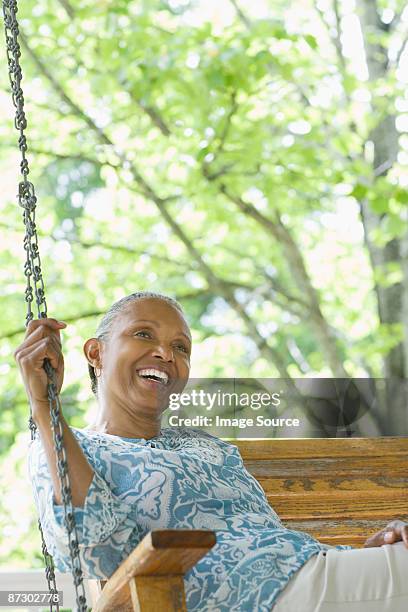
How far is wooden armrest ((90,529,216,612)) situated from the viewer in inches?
46.9

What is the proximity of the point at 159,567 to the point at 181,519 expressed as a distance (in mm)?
337

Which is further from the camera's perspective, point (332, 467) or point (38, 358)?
point (332, 467)

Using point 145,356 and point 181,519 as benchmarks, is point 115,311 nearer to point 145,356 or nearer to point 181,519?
point 145,356

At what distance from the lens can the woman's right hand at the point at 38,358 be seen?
145 centimetres

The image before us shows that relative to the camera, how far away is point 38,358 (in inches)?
57.1

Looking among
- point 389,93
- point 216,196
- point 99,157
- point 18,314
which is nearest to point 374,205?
point 389,93

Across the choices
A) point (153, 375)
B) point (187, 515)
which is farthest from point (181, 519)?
point (153, 375)

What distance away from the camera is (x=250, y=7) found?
240 inches

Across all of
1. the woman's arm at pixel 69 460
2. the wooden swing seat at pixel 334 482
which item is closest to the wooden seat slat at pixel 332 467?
the wooden swing seat at pixel 334 482

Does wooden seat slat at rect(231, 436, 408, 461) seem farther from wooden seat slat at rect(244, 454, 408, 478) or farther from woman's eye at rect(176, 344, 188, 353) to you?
woman's eye at rect(176, 344, 188, 353)

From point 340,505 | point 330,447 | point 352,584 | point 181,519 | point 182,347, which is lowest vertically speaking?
point 352,584

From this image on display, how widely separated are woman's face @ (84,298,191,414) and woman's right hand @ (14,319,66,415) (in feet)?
1.27

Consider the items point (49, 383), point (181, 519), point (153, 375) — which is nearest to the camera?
point (49, 383)

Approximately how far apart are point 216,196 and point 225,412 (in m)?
3.19
